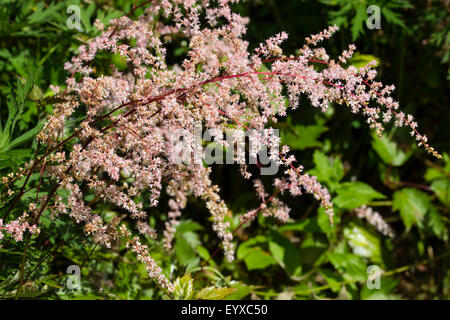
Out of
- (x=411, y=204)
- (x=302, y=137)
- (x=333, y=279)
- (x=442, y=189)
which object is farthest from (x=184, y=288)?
(x=442, y=189)

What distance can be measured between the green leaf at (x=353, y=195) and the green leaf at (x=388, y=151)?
22.4 inches

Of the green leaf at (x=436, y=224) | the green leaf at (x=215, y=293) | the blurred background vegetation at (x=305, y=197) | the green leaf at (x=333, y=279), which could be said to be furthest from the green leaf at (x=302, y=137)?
the green leaf at (x=215, y=293)

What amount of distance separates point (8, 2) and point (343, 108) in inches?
92.5

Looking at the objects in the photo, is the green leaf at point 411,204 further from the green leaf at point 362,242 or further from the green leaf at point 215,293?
the green leaf at point 215,293

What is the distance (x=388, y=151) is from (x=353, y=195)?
2.44 ft

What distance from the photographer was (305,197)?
336 cm

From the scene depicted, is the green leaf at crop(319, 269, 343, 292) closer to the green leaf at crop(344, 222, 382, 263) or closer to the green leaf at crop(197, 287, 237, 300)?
the green leaf at crop(344, 222, 382, 263)

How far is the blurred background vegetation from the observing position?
7.11ft

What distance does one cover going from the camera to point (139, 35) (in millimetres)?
2004

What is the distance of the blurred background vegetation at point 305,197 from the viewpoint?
217cm
